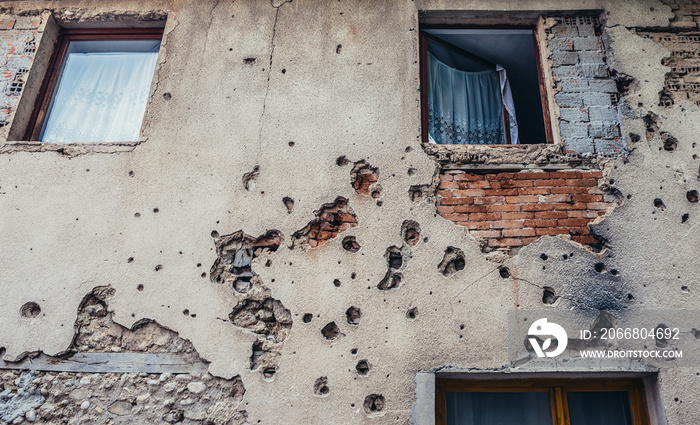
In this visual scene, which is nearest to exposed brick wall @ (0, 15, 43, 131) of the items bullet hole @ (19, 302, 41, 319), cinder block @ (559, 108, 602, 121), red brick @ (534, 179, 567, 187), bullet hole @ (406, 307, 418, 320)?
bullet hole @ (19, 302, 41, 319)

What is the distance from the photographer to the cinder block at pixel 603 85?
A: 3.26m

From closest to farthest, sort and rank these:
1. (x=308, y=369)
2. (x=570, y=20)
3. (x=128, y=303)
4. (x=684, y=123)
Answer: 1. (x=308, y=369)
2. (x=128, y=303)
3. (x=684, y=123)
4. (x=570, y=20)

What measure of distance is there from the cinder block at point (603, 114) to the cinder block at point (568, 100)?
0.09 m

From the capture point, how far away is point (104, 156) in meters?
3.21

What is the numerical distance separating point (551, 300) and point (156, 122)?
2877 millimetres

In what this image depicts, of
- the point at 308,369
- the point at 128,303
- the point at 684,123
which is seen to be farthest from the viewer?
the point at 684,123

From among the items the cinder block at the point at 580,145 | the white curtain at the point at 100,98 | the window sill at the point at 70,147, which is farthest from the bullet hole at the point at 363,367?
the white curtain at the point at 100,98

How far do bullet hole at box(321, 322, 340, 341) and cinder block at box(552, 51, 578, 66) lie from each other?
2.43 m

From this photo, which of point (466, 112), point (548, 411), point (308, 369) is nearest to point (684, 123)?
point (466, 112)

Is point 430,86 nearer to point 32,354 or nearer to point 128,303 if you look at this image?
point 128,303

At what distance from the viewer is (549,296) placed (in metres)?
2.79

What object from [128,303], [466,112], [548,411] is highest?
[466,112]

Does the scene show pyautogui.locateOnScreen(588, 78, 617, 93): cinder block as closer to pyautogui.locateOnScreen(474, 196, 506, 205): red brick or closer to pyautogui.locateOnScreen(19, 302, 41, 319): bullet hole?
pyautogui.locateOnScreen(474, 196, 506, 205): red brick

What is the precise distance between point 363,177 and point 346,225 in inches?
13.8
